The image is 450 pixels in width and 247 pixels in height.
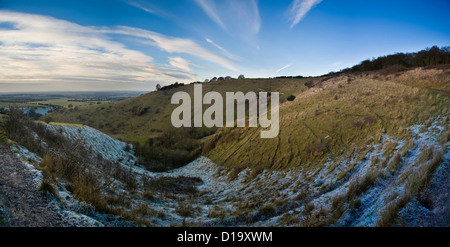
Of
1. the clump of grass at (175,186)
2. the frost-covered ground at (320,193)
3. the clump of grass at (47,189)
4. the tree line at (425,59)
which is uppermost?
the tree line at (425,59)

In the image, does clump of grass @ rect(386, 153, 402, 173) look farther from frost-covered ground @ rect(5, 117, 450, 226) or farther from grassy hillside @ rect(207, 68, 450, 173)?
grassy hillside @ rect(207, 68, 450, 173)

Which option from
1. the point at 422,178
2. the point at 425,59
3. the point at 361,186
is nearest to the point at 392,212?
the point at 422,178

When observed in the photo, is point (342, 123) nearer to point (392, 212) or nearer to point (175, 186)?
Result: point (392, 212)

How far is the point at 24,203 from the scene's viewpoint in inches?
181

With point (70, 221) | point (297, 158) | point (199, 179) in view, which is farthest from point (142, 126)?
point (70, 221)

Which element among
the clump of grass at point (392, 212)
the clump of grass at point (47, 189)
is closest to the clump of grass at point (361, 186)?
the clump of grass at point (392, 212)

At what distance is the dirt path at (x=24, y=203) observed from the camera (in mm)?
4059

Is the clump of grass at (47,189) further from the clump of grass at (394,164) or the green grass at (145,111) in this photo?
the green grass at (145,111)

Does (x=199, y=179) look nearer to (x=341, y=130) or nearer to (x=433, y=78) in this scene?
(x=341, y=130)

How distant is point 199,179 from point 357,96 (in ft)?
64.3

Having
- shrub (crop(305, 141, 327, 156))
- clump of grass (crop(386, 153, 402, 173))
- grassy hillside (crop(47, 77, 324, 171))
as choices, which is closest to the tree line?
grassy hillside (crop(47, 77, 324, 171))

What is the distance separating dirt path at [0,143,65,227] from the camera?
4059 mm
